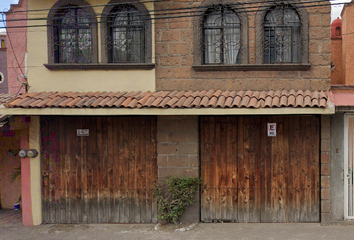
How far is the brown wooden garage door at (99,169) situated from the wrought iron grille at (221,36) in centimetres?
203

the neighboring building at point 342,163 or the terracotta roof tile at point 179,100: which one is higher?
the terracotta roof tile at point 179,100

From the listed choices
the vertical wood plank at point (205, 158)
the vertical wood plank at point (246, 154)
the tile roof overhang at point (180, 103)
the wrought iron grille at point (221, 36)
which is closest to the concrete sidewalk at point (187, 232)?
the vertical wood plank at point (205, 158)

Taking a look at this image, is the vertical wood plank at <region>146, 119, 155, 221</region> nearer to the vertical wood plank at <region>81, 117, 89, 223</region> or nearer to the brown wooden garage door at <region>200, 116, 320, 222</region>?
the brown wooden garage door at <region>200, 116, 320, 222</region>

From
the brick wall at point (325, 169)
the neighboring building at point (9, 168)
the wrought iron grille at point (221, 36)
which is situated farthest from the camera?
the neighboring building at point (9, 168)

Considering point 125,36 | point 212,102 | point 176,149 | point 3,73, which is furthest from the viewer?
point 3,73

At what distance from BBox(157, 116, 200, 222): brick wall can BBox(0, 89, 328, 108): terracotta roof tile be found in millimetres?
680

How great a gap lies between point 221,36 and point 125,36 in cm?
217

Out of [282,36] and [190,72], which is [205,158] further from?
[282,36]

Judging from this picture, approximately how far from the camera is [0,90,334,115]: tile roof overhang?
5.13 m

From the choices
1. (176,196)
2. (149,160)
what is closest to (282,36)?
(149,160)

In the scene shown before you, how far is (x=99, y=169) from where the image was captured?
6309mm

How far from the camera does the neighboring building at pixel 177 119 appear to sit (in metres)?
6.02

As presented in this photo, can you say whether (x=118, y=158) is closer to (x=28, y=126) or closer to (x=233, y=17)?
(x=28, y=126)

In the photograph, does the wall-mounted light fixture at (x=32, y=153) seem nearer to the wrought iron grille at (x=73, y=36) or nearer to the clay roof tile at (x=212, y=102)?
the wrought iron grille at (x=73, y=36)
